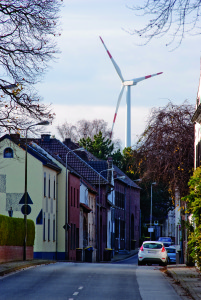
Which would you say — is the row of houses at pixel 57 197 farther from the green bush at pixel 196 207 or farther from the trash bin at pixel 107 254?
the green bush at pixel 196 207

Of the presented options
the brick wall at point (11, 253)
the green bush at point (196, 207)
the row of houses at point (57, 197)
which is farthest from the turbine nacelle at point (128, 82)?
the green bush at point (196, 207)

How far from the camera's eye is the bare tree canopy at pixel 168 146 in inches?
1347

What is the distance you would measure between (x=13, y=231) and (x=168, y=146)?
9.03 metres

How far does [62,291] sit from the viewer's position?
19.0 meters

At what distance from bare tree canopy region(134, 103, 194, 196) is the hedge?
713cm

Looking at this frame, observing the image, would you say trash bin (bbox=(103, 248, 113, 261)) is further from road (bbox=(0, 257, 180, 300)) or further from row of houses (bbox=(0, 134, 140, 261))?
road (bbox=(0, 257, 180, 300))

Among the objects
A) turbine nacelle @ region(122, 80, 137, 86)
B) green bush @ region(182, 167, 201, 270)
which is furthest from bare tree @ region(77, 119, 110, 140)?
green bush @ region(182, 167, 201, 270)

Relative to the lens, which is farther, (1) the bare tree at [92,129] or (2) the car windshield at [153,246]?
(1) the bare tree at [92,129]

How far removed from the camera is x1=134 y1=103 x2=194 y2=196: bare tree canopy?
34219 millimetres

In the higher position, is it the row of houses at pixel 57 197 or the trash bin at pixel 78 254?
the row of houses at pixel 57 197

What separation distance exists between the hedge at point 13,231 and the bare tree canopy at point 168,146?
7132 millimetres

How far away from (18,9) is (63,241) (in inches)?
1505

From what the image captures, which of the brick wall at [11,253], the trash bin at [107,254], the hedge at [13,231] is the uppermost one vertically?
the hedge at [13,231]

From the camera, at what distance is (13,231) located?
35.5 meters
